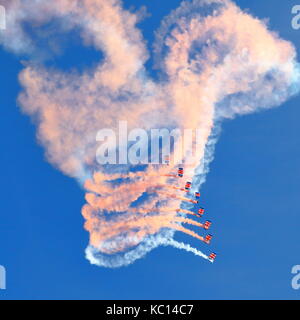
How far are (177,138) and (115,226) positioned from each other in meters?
14.5

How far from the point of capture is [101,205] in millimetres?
65812

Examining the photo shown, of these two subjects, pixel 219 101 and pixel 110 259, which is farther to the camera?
pixel 110 259

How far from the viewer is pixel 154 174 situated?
215ft
